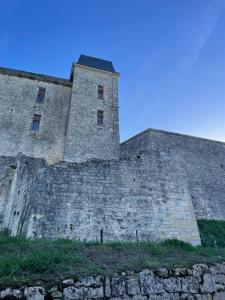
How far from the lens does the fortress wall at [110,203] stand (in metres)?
8.27

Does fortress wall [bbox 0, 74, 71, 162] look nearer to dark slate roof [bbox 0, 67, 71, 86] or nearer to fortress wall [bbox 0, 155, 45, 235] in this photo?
dark slate roof [bbox 0, 67, 71, 86]

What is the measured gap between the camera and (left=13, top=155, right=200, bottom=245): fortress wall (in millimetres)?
8266

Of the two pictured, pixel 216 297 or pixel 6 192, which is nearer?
pixel 216 297

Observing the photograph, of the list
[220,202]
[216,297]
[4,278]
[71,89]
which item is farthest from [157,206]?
[71,89]

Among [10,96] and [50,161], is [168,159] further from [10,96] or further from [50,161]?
[10,96]

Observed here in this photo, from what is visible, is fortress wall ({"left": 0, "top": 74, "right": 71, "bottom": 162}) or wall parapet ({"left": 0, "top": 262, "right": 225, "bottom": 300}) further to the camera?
fortress wall ({"left": 0, "top": 74, "right": 71, "bottom": 162})

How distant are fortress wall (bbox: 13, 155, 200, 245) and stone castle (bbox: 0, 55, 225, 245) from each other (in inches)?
1.3

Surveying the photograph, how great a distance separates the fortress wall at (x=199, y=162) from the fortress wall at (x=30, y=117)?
17.3 feet

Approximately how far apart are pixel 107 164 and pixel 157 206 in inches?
95.2

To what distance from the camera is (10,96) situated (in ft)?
54.9

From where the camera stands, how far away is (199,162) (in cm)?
1672

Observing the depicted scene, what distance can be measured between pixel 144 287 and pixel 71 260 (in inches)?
53.1

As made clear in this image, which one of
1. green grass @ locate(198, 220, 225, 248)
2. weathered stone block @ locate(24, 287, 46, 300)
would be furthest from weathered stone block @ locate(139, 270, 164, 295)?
green grass @ locate(198, 220, 225, 248)

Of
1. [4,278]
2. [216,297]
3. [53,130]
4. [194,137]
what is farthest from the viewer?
[194,137]
